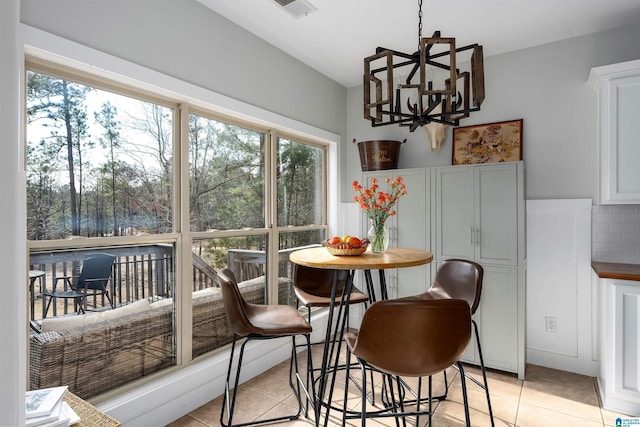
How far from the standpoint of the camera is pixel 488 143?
128 inches

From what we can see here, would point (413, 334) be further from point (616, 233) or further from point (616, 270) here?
point (616, 233)

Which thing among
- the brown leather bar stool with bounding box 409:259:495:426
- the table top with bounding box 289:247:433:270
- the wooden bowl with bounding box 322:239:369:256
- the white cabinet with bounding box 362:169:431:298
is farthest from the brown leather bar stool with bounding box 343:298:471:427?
the white cabinet with bounding box 362:169:431:298

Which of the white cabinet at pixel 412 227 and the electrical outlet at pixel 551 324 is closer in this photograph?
the electrical outlet at pixel 551 324

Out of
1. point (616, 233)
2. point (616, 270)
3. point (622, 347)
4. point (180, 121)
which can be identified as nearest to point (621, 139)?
point (616, 233)

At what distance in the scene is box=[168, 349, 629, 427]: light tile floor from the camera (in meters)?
2.24

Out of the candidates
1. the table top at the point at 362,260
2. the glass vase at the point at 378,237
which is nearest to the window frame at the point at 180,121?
the table top at the point at 362,260

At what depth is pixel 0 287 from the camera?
299 mm

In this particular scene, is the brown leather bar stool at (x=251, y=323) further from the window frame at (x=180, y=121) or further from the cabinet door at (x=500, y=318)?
the cabinet door at (x=500, y=318)

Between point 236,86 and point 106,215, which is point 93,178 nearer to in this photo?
point 106,215

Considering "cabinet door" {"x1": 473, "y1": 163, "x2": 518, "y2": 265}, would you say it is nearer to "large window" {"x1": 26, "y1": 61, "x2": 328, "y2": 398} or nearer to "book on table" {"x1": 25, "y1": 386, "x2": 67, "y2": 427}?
"large window" {"x1": 26, "y1": 61, "x2": 328, "y2": 398}

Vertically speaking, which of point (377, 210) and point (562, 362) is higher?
point (377, 210)

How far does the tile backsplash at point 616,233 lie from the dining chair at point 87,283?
3.57m

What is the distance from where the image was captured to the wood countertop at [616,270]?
7.38 ft

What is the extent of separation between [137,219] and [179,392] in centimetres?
115
